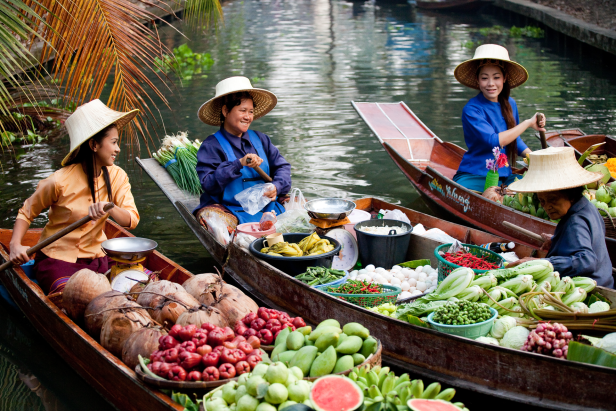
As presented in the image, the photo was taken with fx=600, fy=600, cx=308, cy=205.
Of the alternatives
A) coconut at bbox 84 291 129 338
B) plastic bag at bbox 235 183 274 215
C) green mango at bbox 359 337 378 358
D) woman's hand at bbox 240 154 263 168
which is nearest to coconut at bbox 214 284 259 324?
coconut at bbox 84 291 129 338

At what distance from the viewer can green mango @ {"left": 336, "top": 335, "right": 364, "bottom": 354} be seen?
100 inches

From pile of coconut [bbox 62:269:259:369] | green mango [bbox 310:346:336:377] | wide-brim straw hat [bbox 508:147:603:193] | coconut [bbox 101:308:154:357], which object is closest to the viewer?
green mango [bbox 310:346:336:377]

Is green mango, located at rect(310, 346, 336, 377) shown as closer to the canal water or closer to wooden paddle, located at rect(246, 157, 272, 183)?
the canal water

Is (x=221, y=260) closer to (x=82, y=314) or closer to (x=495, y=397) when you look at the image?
(x=82, y=314)

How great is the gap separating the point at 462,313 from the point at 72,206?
8.06ft

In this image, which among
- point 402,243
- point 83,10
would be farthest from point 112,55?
point 402,243

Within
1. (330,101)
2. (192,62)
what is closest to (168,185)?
(330,101)

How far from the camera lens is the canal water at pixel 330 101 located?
5746 millimetres

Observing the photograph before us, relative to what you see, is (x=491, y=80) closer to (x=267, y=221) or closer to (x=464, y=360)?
(x=267, y=221)

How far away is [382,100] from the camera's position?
428 inches

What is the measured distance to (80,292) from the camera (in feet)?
11.0

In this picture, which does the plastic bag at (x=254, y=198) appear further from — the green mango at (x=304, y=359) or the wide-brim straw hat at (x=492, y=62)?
the green mango at (x=304, y=359)

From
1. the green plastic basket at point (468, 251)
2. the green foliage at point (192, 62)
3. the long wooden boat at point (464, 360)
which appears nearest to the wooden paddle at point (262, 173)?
the long wooden boat at point (464, 360)

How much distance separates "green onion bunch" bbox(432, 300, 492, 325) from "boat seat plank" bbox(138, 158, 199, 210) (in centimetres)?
288
